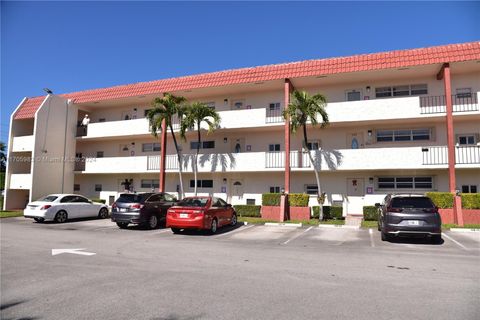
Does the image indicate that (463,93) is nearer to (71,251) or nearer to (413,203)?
(413,203)

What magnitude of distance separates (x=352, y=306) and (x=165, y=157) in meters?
20.3

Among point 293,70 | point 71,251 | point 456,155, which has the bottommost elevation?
point 71,251

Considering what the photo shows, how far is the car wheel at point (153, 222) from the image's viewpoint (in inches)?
613

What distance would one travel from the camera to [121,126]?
26.3 m

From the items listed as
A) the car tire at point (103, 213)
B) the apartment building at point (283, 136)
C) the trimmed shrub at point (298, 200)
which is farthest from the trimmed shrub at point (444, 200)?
the car tire at point (103, 213)

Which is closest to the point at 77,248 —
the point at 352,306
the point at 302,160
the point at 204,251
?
the point at 204,251

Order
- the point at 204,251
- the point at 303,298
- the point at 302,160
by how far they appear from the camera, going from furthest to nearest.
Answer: the point at 302,160 < the point at 204,251 < the point at 303,298

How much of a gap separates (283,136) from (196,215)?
A: 1145 centimetres

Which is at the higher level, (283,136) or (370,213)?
(283,136)

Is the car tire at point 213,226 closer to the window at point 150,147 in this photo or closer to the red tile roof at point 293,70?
the red tile roof at point 293,70

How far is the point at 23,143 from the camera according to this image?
85.3 ft

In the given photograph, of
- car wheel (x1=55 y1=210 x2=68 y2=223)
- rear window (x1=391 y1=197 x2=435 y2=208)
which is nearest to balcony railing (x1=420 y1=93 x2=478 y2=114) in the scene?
rear window (x1=391 y1=197 x2=435 y2=208)

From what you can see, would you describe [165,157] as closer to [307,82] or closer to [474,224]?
[307,82]

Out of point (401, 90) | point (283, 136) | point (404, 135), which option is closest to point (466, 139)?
point (404, 135)
